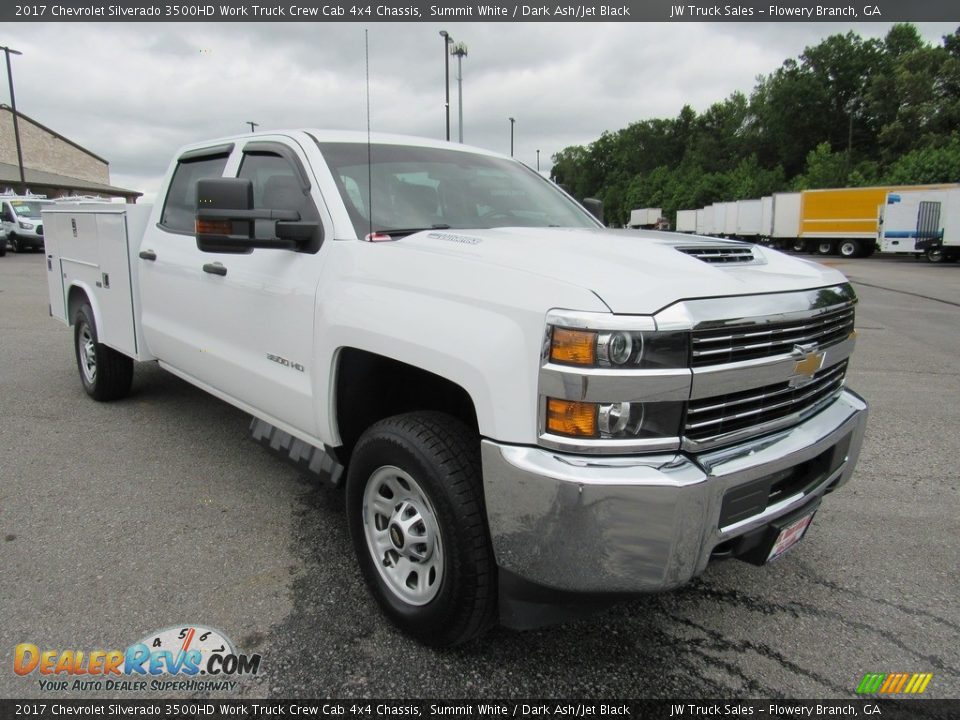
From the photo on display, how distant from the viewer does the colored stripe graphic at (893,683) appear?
235cm

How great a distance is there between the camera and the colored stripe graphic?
7.71 ft

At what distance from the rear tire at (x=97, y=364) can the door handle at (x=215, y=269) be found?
217cm

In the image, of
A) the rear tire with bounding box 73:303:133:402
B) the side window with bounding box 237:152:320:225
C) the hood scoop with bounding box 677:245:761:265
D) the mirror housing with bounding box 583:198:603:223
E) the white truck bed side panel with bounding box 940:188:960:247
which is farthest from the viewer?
the white truck bed side panel with bounding box 940:188:960:247

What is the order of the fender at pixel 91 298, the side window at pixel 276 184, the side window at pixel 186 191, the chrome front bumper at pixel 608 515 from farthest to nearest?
the fender at pixel 91 298
the side window at pixel 186 191
the side window at pixel 276 184
the chrome front bumper at pixel 608 515

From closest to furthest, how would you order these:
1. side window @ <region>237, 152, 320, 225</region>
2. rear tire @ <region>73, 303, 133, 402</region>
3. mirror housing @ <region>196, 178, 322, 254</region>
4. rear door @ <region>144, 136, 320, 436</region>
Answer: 1. mirror housing @ <region>196, 178, 322, 254</region>
2. rear door @ <region>144, 136, 320, 436</region>
3. side window @ <region>237, 152, 320, 225</region>
4. rear tire @ <region>73, 303, 133, 402</region>

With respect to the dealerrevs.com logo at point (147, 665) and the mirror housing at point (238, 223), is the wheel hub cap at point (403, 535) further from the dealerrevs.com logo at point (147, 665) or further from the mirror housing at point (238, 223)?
the mirror housing at point (238, 223)

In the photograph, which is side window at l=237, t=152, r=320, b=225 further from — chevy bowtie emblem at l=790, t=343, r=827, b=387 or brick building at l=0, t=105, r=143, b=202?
brick building at l=0, t=105, r=143, b=202

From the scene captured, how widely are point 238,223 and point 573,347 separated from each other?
1605 millimetres

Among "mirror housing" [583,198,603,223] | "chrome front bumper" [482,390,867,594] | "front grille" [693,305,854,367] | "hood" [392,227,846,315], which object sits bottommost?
"chrome front bumper" [482,390,867,594]

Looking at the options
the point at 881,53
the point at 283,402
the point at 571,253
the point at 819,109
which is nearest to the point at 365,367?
Result: the point at 283,402

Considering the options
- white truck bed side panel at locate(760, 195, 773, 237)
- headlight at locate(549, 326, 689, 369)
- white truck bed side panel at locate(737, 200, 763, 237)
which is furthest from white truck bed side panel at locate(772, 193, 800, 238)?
headlight at locate(549, 326, 689, 369)

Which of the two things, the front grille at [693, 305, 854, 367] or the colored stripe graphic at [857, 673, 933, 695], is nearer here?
the front grille at [693, 305, 854, 367]

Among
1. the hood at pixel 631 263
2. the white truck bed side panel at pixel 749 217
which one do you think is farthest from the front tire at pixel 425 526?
the white truck bed side panel at pixel 749 217

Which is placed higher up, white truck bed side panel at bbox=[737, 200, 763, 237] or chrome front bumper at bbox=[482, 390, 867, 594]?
white truck bed side panel at bbox=[737, 200, 763, 237]
